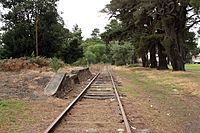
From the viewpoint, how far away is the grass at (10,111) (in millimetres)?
9568

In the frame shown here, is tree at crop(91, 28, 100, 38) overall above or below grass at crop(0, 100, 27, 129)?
above

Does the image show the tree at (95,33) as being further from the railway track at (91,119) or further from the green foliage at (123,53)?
the railway track at (91,119)

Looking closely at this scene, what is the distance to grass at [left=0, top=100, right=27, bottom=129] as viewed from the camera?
9568mm

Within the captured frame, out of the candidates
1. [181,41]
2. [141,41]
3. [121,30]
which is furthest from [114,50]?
[181,41]

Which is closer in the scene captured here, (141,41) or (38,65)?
(38,65)

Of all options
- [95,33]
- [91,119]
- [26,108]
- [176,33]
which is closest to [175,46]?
[176,33]

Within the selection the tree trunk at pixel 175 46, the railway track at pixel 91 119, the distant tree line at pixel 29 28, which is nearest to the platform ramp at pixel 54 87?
the railway track at pixel 91 119

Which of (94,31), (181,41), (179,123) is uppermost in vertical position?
(94,31)

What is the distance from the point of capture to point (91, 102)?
14.2 metres

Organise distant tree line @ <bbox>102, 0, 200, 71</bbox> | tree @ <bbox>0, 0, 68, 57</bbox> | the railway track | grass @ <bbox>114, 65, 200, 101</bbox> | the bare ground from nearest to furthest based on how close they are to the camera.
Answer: the railway track, the bare ground, grass @ <bbox>114, 65, 200, 101</bbox>, distant tree line @ <bbox>102, 0, 200, 71</bbox>, tree @ <bbox>0, 0, 68, 57</bbox>

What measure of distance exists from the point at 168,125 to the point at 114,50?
91224 mm

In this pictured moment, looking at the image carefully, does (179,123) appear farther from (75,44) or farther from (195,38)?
(75,44)

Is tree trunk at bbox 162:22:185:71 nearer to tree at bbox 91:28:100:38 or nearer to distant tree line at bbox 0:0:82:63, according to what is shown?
distant tree line at bbox 0:0:82:63

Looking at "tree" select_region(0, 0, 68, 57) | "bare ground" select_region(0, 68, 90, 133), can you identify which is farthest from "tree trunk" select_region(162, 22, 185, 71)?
"bare ground" select_region(0, 68, 90, 133)
